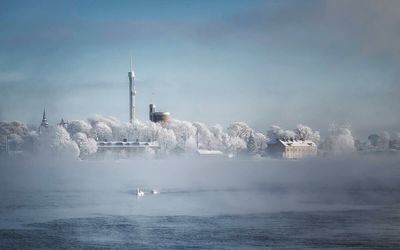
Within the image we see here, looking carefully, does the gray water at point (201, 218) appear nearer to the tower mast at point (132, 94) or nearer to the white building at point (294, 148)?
the white building at point (294, 148)

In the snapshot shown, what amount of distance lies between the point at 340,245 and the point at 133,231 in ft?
17.3

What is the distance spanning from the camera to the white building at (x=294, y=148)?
5652 centimetres

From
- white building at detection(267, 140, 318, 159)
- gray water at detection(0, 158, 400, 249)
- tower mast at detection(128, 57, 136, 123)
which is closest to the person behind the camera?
gray water at detection(0, 158, 400, 249)

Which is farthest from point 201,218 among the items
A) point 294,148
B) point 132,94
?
point 132,94

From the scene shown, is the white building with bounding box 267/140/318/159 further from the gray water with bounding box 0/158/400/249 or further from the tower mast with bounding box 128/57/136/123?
the gray water with bounding box 0/158/400/249

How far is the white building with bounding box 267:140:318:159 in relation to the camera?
5652 centimetres

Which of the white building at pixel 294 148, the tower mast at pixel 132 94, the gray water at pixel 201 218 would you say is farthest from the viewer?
the tower mast at pixel 132 94

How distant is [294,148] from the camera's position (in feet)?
188

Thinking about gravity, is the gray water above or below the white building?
below

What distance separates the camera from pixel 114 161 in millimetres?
58344

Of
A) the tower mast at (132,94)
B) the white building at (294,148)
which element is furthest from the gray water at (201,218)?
the tower mast at (132,94)

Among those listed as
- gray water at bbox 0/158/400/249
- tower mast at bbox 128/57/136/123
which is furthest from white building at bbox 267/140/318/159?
gray water at bbox 0/158/400/249

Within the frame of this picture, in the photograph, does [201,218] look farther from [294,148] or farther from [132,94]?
[132,94]

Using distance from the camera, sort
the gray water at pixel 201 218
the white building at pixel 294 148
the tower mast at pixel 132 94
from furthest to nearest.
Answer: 1. the tower mast at pixel 132 94
2. the white building at pixel 294 148
3. the gray water at pixel 201 218
